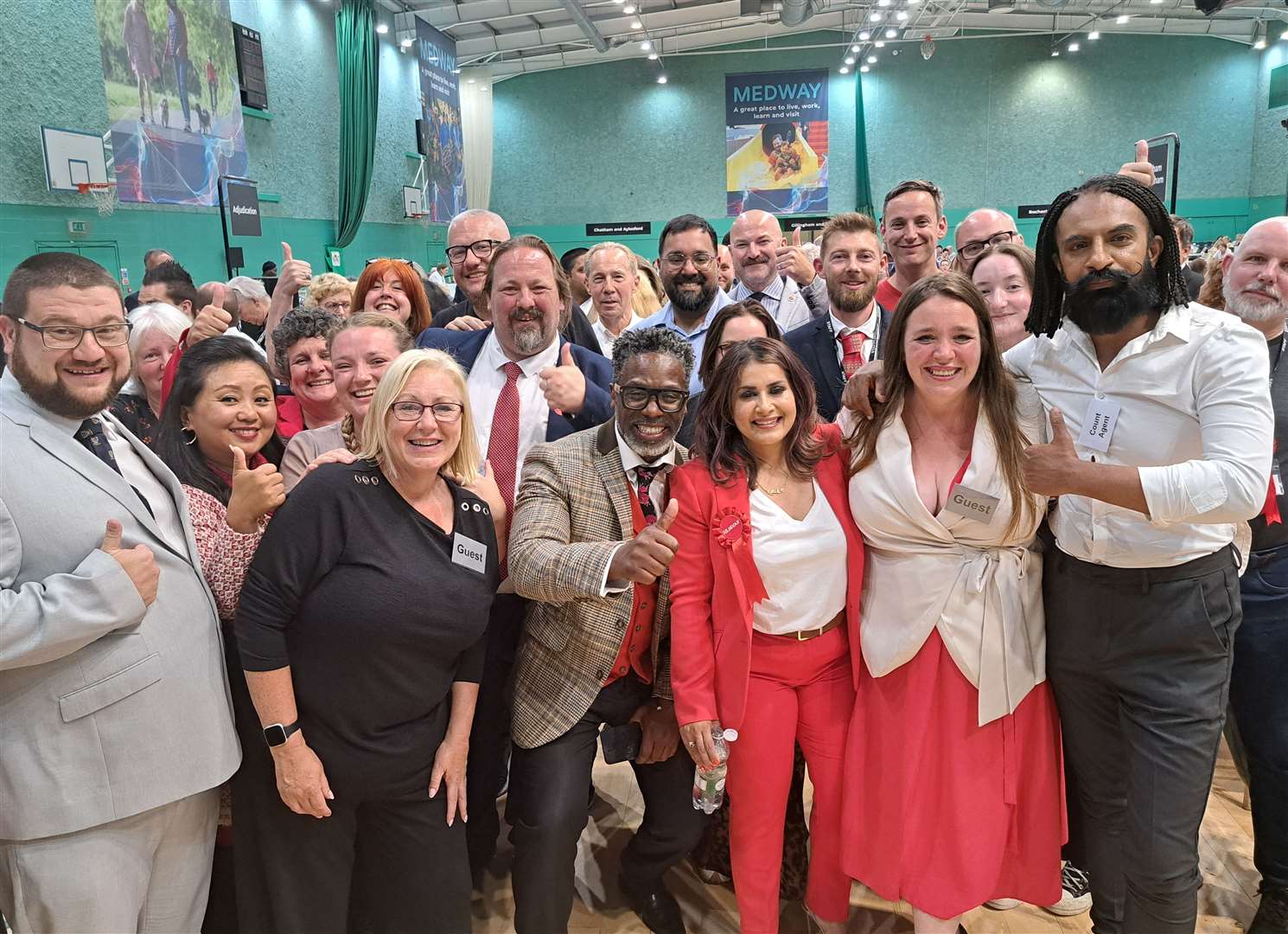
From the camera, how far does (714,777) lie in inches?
91.6

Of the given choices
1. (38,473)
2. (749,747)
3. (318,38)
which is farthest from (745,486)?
(318,38)

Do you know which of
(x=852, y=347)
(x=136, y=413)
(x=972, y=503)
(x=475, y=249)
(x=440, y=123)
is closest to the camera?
(x=972, y=503)

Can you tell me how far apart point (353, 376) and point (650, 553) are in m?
1.19

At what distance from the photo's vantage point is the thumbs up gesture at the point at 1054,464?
193 cm

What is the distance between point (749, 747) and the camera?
238cm

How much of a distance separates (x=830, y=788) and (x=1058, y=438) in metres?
1.15

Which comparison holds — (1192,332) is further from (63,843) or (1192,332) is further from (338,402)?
(63,843)

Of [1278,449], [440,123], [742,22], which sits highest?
[742,22]

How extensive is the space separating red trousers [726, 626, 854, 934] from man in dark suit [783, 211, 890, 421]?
3.94ft

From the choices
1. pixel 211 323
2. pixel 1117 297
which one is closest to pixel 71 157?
pixel 211 323

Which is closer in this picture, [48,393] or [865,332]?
[48,393]

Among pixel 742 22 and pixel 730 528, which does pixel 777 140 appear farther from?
pixel 730 528

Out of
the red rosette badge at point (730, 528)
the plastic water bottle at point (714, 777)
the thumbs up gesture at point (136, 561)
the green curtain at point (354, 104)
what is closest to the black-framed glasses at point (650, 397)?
the red rosette badge at point (730, 528)

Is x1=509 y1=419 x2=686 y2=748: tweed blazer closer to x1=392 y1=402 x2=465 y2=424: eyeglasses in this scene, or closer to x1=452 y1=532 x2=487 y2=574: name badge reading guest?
x1=452 y1=532 x2=487 y2=574: name badge reading guest
